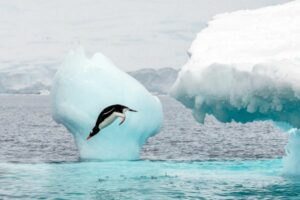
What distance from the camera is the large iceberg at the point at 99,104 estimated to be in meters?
35.5

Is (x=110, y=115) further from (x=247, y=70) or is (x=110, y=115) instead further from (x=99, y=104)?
(x=99, y=104)

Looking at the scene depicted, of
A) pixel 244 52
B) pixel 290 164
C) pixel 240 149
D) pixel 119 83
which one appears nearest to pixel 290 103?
pixel 244 52

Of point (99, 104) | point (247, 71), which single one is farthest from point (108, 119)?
point (99, 104)

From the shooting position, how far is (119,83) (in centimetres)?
3628

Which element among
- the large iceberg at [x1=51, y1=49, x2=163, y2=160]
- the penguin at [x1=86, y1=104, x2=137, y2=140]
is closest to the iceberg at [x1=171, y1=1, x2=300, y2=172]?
the large iceberg at [x1=51, y1=49, x2=163, y2=160]

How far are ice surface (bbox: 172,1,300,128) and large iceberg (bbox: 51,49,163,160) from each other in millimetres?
7083

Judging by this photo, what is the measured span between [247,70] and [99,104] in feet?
38.1

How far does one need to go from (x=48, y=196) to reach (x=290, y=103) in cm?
828

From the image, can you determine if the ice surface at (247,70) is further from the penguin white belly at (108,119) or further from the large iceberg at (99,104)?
the penguin white belly at (108,119)

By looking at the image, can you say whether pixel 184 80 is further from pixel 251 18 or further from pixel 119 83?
pixel 119 83

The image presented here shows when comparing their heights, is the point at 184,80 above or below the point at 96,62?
below

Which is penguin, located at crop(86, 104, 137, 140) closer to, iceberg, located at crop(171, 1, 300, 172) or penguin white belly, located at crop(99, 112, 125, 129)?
penguin white belly, located at crop(99, 112, 125, 129)

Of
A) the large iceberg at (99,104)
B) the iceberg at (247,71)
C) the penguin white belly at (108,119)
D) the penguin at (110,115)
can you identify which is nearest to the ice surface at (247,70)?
the iceberg at (247,71)

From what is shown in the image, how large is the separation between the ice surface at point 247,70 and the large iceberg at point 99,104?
7.08m
